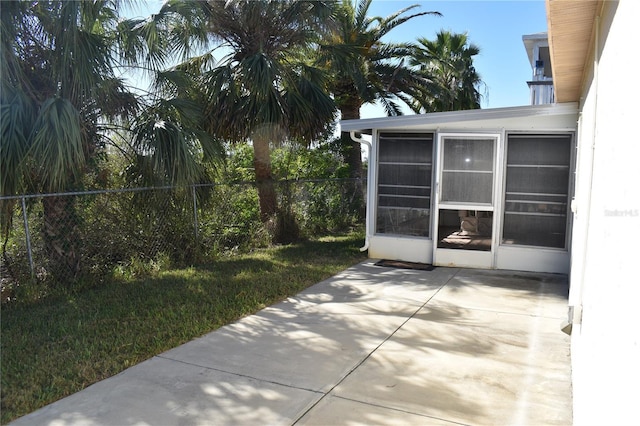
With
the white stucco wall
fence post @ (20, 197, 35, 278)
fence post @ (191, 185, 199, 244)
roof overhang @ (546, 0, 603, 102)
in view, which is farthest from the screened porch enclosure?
the white stucco wall

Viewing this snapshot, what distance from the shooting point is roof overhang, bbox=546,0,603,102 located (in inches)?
117

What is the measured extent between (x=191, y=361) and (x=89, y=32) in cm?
452

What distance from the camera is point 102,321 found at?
17.6 ft

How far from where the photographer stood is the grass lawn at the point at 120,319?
157 inches

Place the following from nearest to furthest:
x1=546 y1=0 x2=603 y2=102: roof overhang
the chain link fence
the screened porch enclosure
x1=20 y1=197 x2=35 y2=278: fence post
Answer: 1. x1=546 y1=0 x2=603 y2=102: roof overhang
2. x1=20 y1=197 x2=35 y2=278: fence post
3. the chain link fence
4. the screened porch enclosure

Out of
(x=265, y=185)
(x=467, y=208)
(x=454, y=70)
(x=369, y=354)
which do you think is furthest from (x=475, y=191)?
(x=454, y=70)

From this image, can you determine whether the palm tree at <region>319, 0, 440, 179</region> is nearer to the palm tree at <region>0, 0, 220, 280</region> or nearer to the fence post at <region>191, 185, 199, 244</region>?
the fence post at <region>191, 185, 199, 244</region>

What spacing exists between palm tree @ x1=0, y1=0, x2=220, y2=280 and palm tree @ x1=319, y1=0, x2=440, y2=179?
24.8 feet

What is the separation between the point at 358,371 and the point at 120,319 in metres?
2.86

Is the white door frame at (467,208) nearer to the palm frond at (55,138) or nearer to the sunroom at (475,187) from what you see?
the sunroom at (475,187)

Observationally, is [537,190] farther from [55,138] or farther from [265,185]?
[55,138]

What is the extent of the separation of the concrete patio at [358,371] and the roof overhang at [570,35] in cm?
Answer: 271

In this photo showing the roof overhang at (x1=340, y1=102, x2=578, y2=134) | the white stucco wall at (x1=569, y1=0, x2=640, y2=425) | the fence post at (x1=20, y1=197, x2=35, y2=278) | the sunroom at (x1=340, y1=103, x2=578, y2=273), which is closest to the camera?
the white stucco wall at (x1=569, y1=0, x2=640, y2=425)

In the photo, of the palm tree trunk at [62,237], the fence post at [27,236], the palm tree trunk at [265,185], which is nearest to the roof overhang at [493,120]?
the palm tree trunk at [265,185]
